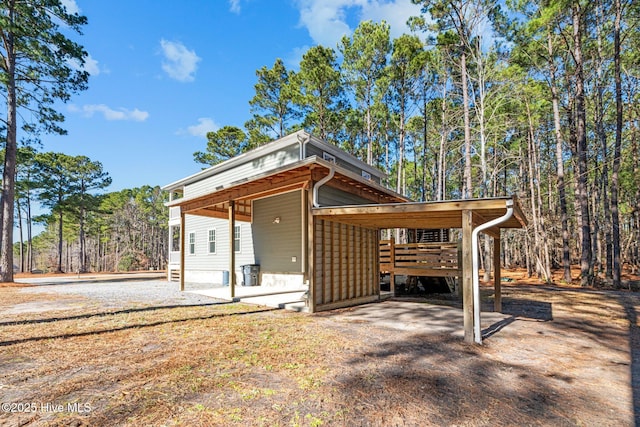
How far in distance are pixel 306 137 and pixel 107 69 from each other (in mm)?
9896

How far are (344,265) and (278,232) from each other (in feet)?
12.4

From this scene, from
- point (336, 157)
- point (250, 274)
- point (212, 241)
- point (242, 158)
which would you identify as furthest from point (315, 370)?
point (212, 241)

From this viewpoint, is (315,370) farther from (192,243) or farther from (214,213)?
(192,243)

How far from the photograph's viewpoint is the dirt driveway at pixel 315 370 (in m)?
2.28

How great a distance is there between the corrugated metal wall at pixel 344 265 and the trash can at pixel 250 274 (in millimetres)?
4459

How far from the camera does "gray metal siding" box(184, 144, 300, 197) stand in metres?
10.6

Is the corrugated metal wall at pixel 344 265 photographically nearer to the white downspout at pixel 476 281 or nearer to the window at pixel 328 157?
the white downspout at pixel 476 281

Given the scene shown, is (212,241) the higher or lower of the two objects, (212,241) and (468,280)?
the higher

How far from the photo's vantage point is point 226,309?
6.54 meters

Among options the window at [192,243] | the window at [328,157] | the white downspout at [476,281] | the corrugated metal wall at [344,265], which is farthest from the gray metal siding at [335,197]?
the window at [192,243]

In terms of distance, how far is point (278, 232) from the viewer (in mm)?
10195

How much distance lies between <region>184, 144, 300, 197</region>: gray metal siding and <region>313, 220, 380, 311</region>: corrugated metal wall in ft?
11.1

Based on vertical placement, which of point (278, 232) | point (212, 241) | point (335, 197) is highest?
point (335, 197)

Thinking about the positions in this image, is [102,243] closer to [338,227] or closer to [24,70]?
[24,70]
